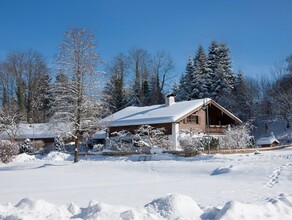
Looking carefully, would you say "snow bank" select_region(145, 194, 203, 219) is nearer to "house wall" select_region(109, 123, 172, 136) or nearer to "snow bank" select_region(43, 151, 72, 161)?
"snow bank" select_region(43, 151, 72, 161)

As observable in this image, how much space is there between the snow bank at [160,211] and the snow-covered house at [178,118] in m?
28.3

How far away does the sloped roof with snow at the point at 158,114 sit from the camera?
39.5 meters

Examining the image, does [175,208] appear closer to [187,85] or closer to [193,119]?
[193,119]

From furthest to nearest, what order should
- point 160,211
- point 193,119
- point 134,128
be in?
point 193,119 < point 134,128 < point 160,211

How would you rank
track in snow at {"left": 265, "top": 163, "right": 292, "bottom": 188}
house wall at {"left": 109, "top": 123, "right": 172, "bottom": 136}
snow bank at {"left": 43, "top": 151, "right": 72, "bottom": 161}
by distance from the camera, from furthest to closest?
house wall at {"left": 109, "top": 123, "right": 172, "bottom": 136}
snow bank at {"left": 43, "top": 151, "right": 72, "bottom": 161}
track in snow at {"left": 265, "top": 163, "right": 292, "bottom": 188}

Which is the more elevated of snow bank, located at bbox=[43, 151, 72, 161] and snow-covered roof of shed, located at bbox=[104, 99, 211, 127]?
snow-covered roof of shed, located at bbox=[104, 99, 211, 127]

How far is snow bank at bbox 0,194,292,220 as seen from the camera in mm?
7836

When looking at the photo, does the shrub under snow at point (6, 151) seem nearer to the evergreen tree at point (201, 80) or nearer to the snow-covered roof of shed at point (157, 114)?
the snow-covered roof of shed at point (157, 114)

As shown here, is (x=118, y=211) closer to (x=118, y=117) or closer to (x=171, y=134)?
(x=171, y=134)

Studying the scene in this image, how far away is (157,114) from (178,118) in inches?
119

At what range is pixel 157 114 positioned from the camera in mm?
41281

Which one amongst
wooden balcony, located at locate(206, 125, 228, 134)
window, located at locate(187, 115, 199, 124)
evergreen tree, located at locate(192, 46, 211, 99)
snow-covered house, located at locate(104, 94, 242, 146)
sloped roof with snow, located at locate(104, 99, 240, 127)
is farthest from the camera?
evergreen tree, located at locate(192, 46, 211, 99)

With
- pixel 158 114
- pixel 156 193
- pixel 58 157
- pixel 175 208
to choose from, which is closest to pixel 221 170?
pixel 156 193

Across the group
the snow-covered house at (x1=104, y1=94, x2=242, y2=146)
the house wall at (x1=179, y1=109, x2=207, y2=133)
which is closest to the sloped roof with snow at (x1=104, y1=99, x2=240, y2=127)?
the snow-covered house at (x1=104, y1=94, x2=242, y2=146)
